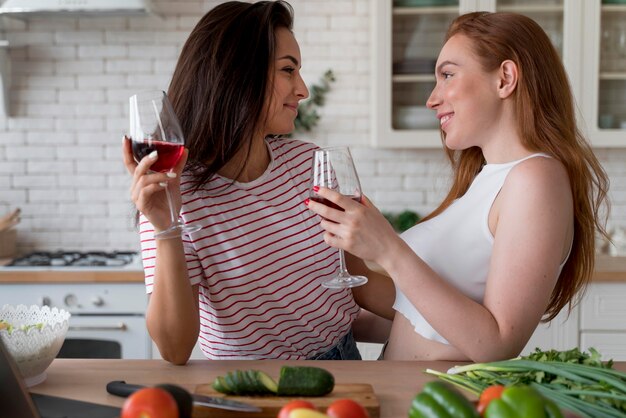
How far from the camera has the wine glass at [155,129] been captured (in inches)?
56.8

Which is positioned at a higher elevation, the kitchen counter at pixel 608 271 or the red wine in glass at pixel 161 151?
the red wine in glass at pixel 161 151

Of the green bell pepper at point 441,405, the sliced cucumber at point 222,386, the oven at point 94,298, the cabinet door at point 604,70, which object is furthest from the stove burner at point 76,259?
the green bell pepper at point 441,405

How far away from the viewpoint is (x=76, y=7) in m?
3.46

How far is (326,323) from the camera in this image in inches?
77.1

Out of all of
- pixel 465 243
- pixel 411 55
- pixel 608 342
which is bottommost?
pixel 608 342

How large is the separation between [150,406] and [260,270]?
95cm

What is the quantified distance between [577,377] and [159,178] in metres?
0.84

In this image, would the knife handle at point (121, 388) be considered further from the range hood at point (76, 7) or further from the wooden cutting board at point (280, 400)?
the range hood at point (76, 7)

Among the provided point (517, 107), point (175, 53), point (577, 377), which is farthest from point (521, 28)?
point (175, 53)

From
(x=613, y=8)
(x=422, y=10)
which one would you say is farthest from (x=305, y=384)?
(x=613, y=8)

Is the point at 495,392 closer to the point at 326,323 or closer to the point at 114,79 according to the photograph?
the point at 326,323

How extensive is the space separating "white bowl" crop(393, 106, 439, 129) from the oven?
4.80 feet

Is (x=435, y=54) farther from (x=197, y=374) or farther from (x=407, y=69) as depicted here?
(x=197, y=374)

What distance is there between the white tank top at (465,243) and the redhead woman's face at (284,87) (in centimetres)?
47
